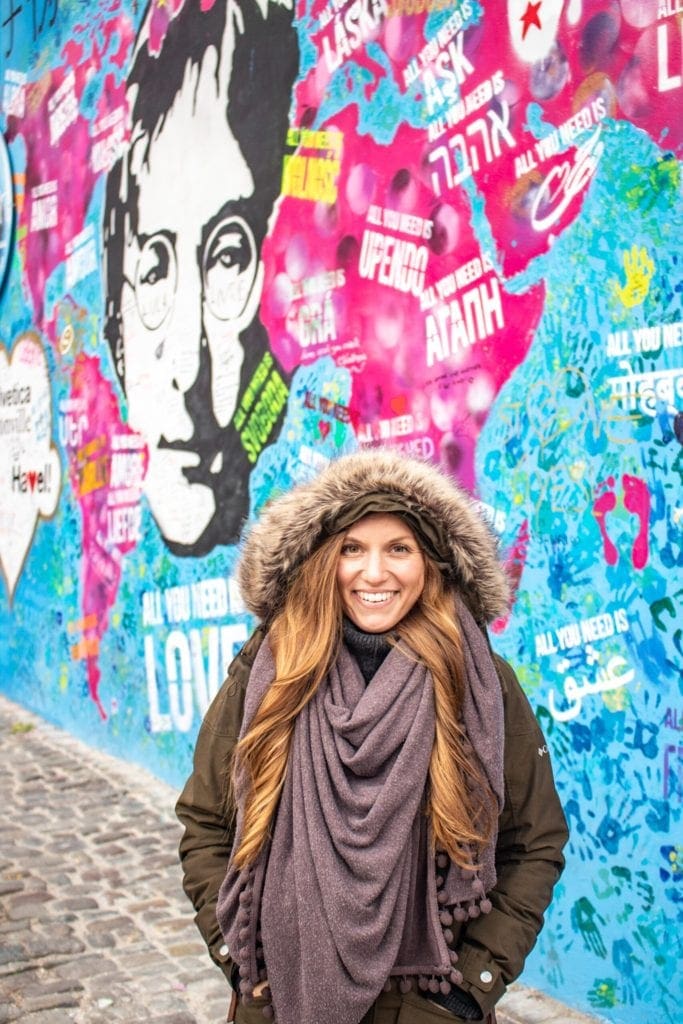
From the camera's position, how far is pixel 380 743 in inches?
84.0

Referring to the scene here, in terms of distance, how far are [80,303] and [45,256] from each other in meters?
0.83

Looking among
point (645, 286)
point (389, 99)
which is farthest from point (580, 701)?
point (389, 99)

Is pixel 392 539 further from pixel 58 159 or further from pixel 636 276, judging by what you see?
pixel 58 159

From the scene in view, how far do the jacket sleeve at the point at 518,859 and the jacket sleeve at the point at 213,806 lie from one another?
20.8 inches

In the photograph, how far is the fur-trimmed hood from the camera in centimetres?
225

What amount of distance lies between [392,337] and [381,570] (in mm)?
2391

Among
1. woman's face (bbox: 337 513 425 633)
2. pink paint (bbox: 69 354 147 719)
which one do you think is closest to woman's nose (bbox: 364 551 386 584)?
woman's face (bbox: 337 513 425 633)

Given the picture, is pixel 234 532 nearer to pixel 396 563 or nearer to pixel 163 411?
pixel 163 411

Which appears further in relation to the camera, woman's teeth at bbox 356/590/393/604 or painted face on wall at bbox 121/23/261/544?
painted face on wall at bbox 121/23/261/544

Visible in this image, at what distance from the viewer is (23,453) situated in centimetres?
868

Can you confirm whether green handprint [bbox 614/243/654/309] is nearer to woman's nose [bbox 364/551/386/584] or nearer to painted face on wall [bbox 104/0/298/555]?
woman's nose [bbox 364/551/386/584]

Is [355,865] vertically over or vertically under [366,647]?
under

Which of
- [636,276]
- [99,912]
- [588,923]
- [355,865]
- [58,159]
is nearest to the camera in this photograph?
[355,865]

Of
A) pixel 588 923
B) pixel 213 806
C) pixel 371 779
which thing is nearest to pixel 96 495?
pixel 588 923
